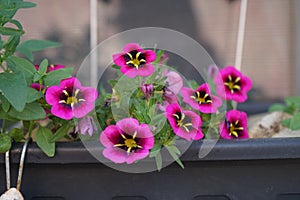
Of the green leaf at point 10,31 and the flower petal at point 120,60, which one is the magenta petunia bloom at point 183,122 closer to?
the flower petal at point 120,60

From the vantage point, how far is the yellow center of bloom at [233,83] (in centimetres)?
93

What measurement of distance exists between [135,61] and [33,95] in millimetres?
167

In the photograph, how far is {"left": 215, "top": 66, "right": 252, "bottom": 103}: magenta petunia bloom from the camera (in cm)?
91

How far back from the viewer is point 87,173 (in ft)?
2.39

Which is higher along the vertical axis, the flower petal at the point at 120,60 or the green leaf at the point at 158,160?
the flower petal at the point at 120,60

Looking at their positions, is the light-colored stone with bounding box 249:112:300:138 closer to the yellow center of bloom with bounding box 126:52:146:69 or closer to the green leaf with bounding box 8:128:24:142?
the yellow center of bloom with bounding box 126:52:146:69

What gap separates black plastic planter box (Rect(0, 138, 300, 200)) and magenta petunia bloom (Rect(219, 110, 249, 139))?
0.11m

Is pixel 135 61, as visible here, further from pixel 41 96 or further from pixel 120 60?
pixel 41 96

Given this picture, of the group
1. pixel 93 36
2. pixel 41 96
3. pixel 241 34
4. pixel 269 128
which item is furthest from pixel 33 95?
pixel 241 34

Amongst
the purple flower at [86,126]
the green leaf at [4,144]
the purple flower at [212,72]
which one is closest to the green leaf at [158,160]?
the purple flower at [86,126]

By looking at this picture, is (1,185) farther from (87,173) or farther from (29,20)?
(29,20)

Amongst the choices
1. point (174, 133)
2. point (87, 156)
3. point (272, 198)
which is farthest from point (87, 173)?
point (272, 198)

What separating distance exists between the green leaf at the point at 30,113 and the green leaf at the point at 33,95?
0.02 meters

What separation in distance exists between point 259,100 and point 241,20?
12.3 inches
